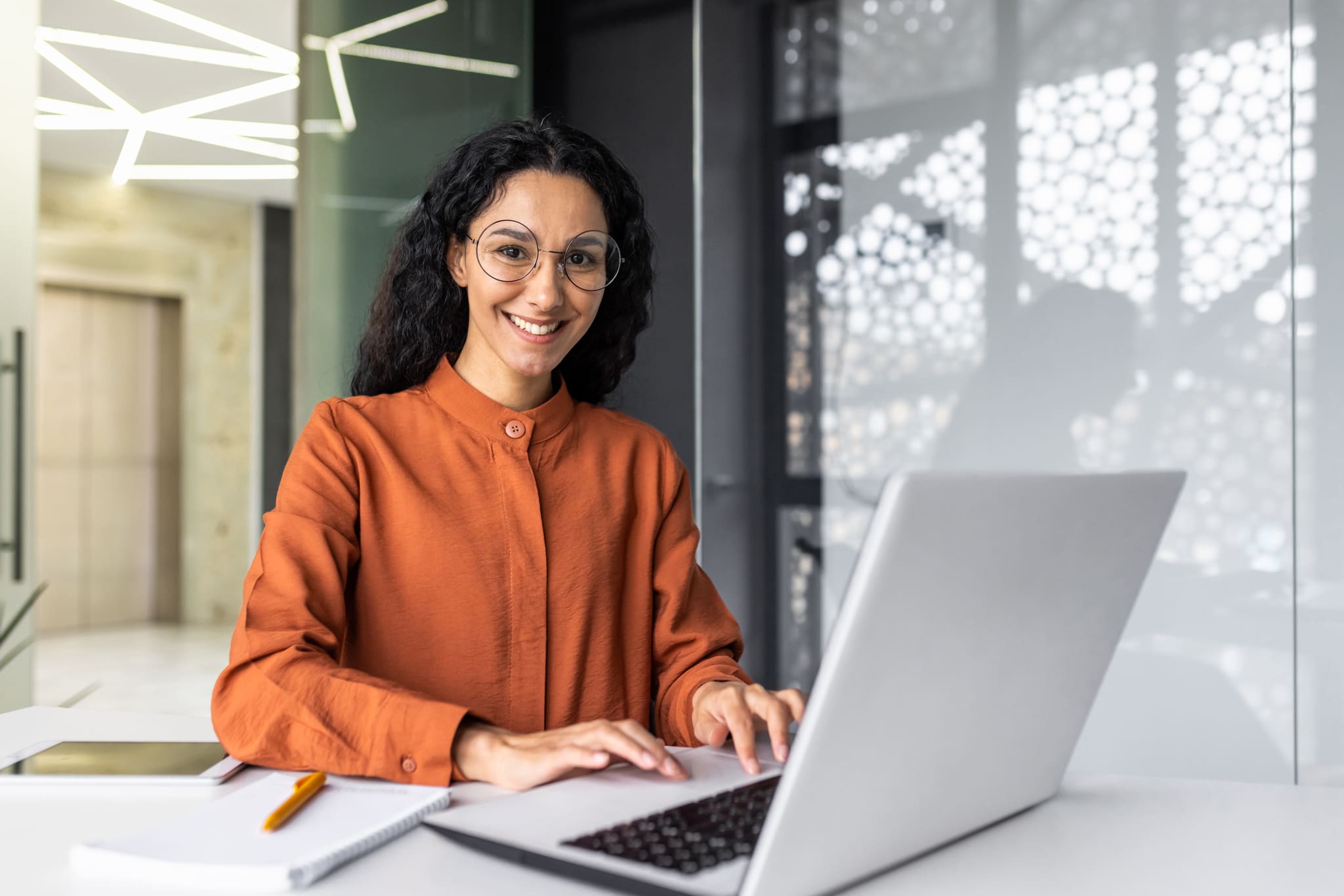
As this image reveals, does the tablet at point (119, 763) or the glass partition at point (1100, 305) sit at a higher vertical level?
the glass partition at point (1100, 305)

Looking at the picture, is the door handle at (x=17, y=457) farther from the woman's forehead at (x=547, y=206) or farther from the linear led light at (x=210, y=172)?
the linear led light at (x=210, y=172)

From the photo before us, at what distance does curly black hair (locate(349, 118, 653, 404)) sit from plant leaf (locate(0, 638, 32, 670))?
2118 millimetres

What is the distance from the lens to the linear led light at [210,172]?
23.3 ft

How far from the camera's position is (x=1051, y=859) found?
793 mm

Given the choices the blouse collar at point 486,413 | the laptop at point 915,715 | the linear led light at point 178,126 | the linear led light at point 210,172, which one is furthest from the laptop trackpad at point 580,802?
the linear led light at point 210,172

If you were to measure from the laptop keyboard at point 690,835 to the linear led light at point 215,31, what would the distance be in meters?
4.22

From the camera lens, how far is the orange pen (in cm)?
80

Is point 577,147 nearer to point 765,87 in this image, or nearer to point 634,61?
point 765,87

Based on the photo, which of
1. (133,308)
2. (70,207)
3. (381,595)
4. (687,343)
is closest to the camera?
(381,595)

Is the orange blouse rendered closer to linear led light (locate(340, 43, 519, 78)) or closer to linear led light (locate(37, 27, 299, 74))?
linear led light (locate(340, 43, 519, 78))

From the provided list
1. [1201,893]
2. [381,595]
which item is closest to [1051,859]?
[1201,893]

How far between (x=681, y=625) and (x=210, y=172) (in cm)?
674

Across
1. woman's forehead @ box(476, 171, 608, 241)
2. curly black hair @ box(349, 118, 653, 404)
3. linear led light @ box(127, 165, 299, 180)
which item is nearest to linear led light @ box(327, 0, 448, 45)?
curly black hair @ box(349, 118, 653, 404)

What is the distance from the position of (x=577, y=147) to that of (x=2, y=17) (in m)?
2.72
